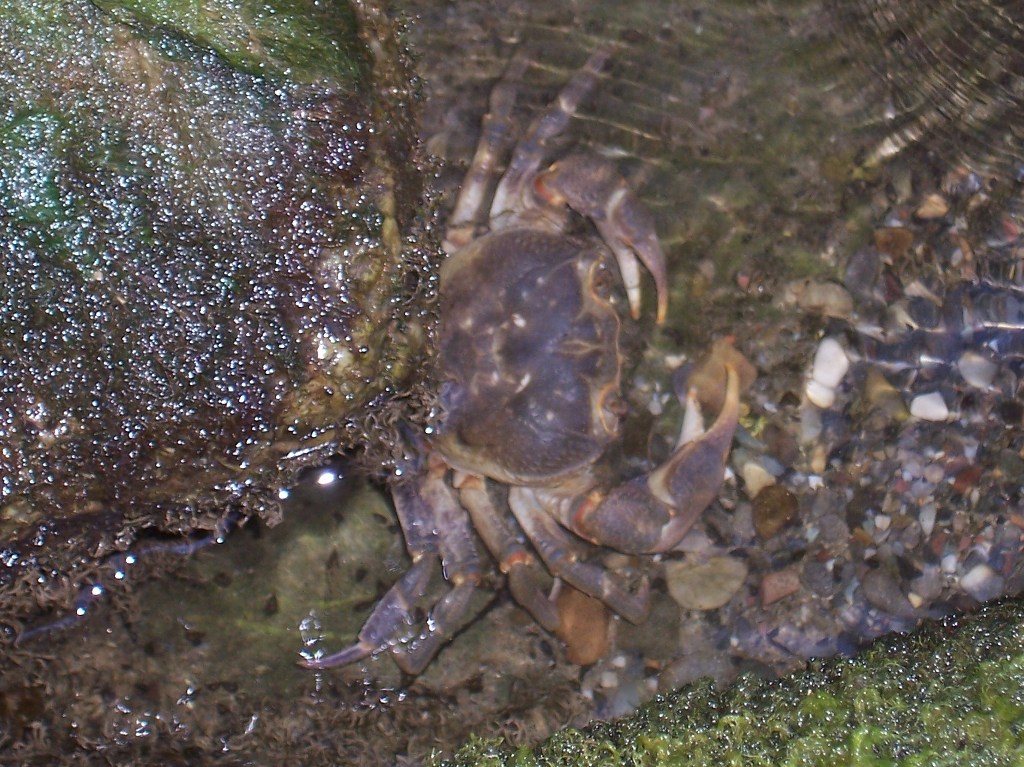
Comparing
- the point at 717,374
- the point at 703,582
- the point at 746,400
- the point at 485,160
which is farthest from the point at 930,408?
the point at 485,160

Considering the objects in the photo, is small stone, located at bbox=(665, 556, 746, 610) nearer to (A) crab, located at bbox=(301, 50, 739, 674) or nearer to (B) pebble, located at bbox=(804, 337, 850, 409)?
(A) crab, located at bbox=(301, 50, 739, 674)

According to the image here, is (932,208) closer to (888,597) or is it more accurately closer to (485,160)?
(888,597)

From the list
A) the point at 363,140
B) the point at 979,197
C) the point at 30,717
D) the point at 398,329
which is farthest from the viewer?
the point at 979,197

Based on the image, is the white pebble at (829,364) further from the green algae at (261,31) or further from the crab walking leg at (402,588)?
the green algae at (261,31)

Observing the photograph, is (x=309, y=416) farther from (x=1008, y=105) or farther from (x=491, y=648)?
(x=1008, y=105)

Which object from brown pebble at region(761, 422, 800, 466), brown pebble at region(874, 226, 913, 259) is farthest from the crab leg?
brown pebble at region(874, 226, 913, 259)

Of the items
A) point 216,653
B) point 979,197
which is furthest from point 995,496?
point 216,653
